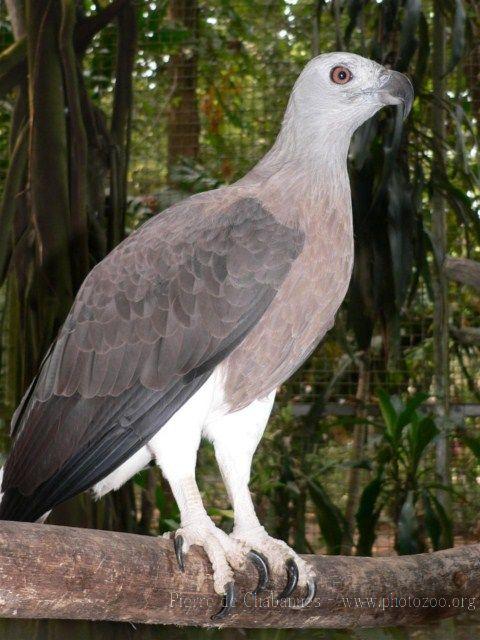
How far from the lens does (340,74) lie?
7.21 ft

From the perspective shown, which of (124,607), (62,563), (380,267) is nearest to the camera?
(62,563)

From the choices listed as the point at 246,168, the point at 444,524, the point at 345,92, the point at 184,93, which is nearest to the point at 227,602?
the point at 345,92

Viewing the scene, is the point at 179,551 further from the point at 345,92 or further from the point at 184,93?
the point at 184,93

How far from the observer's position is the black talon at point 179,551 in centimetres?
183

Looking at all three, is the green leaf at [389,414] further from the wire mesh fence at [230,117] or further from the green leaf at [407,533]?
the wire mesh fence at [230,117]

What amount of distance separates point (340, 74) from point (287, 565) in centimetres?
125

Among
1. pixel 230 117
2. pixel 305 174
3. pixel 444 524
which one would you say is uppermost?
pixel 230 117

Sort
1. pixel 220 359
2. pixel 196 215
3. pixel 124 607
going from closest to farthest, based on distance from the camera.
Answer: pixel 124 607, pixel 220 359, pixel 196 215

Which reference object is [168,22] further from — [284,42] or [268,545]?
[268,545]

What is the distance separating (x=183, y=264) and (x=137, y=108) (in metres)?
3.33

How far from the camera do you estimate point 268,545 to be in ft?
6.87

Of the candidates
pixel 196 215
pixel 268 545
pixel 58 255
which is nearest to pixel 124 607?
pixel 268 545

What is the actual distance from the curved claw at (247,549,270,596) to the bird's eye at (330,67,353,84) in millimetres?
1209

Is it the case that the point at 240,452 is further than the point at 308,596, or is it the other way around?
the point at 240,452
